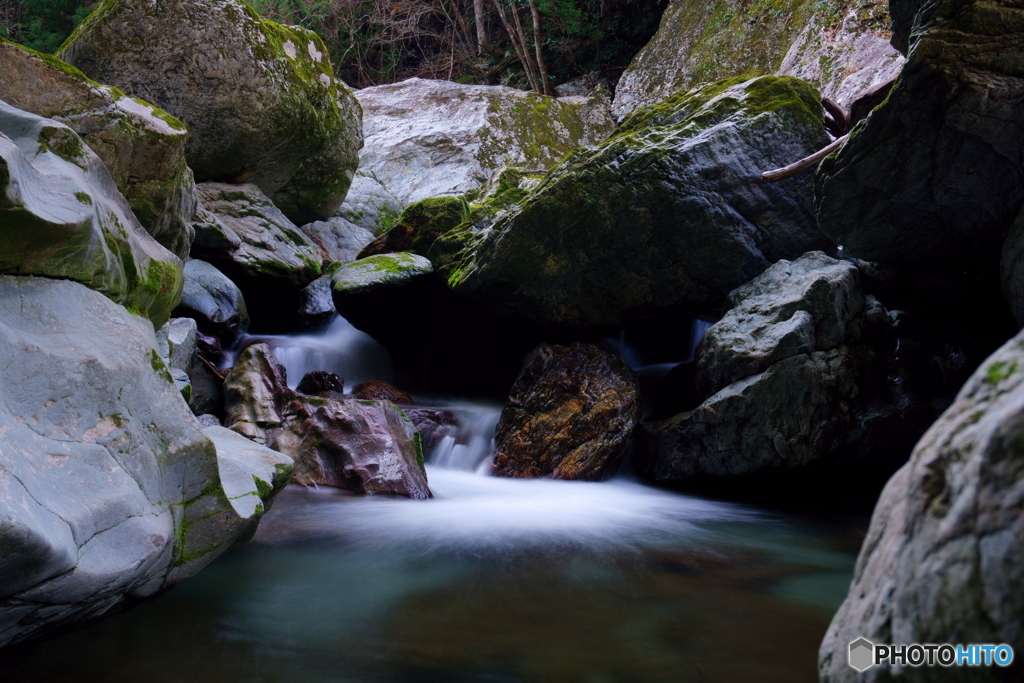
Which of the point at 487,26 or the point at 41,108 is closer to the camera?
the point at 41,108

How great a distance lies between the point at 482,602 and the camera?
309 centimetres

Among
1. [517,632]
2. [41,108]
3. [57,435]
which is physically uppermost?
[41,108]

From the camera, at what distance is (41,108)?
14.3ft

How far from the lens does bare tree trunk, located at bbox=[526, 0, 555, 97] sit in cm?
1443

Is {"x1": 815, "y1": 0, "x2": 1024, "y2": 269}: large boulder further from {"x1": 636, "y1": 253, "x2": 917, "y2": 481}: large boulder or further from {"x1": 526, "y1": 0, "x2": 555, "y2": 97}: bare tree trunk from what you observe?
{"x1": 526, "y1": 0, "x2": 555, "y2": 97}: bare tree trunk

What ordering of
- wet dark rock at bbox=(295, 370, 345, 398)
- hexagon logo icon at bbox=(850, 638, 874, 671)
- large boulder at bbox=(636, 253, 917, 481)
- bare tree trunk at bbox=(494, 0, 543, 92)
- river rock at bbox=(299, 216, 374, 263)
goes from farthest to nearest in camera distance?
bare tree trunk at bbox=(494, 0, 543, 92) < river rock at bbox=(299, 216, 374, 263) < wet dark rock at bbox=(295, 370, 345, 398) < large boulder at bbox=(636, 253, 917, 481) < hexagon logo icon at bbox=(850, 638, 874, 671)

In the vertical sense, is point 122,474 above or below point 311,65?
below

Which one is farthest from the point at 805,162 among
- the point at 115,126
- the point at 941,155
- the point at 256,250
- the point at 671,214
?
the point at 256,250

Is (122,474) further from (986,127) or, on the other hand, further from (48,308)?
(986,127)

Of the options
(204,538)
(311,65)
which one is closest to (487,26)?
(311,65)

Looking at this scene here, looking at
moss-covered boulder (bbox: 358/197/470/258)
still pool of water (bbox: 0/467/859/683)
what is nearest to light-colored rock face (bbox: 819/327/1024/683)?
still pool of water (bbox: 0/467/859/683)

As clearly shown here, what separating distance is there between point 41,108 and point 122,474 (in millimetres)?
3312

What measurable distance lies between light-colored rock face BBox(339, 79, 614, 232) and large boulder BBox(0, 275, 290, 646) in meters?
10.4

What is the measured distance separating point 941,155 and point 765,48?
7713 mm
